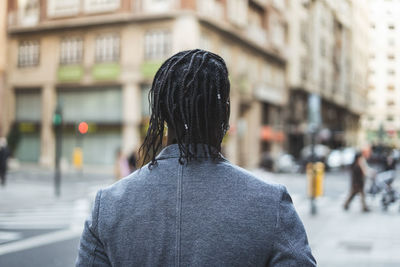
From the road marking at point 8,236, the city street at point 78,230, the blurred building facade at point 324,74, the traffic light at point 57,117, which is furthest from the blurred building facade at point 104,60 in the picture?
the road marking at point 8,236

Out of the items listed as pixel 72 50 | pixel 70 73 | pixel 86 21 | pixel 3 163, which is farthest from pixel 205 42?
pixel 3 163

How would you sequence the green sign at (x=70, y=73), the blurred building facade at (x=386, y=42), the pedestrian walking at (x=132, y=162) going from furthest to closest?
1. the green sign at (x=70, y=73)
2. the pedestrian walking at (x=132, y=162)
3. the blurred building facade at (x=386, y=42)

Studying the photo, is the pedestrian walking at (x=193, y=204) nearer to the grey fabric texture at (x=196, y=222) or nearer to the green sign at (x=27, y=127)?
the grey fabric texture at (x=196, y=222)

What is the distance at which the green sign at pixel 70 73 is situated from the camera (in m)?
33.0

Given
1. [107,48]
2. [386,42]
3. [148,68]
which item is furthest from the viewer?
[107,48]

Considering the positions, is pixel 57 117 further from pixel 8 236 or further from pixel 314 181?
pixel 314 181

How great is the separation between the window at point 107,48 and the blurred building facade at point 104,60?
0.20 ft

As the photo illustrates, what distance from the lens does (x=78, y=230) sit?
10.3 meters

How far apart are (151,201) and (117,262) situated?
20cm

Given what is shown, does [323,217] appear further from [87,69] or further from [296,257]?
[87,69]

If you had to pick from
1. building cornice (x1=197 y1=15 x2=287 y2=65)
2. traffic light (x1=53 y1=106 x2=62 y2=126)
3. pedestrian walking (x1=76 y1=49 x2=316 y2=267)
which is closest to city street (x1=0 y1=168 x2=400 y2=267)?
traffic light (x1=53 y1=106 x2=62 y2=126)

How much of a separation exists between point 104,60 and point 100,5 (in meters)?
3.28

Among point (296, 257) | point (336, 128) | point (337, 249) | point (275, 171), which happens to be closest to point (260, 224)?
point (296, 257)

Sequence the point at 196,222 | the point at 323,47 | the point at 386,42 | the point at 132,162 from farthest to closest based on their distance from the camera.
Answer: the point at 323,47 → the point at 132,162 → the point at 386,42 → the point at 196,222
